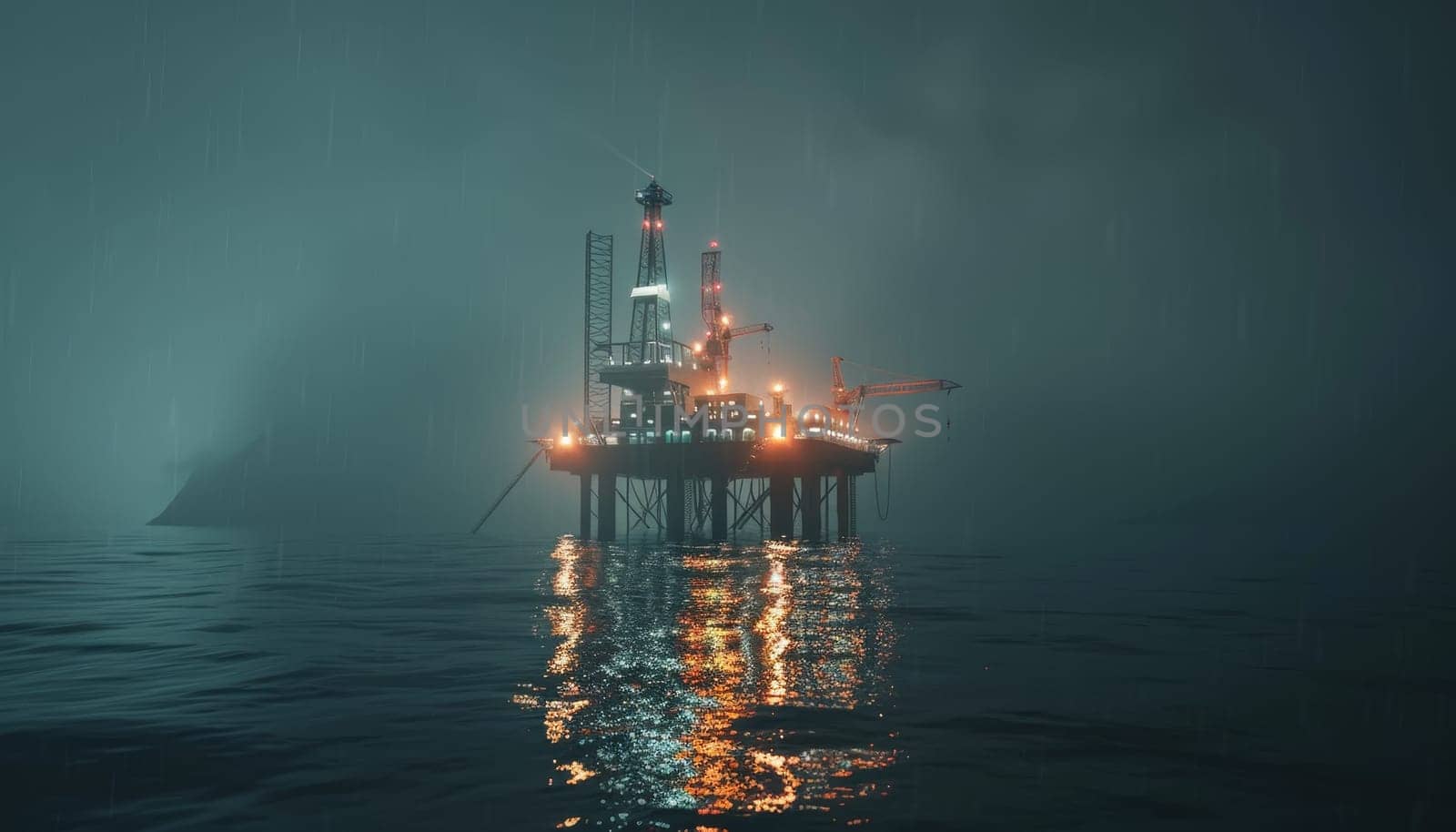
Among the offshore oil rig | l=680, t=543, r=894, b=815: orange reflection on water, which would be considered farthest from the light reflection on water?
the offshore oil rig

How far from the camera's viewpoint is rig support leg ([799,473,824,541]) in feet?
247

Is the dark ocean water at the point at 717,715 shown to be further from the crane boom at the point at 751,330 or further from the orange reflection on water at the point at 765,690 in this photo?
the crane boom at the point at 751,330

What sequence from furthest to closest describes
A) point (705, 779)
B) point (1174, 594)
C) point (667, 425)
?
point (667, 425)
point (1174, 594)
point (705, 779)

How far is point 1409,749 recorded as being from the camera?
1070 centimetres

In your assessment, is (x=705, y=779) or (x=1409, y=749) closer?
(x=705, y=779)

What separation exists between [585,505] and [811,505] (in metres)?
26.6

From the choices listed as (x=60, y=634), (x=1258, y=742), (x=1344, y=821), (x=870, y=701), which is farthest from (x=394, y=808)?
(x=60, y=634)

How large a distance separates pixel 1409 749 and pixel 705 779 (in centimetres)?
956

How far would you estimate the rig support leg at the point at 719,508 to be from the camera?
255 feet

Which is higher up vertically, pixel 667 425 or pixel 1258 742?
pixel 667 425

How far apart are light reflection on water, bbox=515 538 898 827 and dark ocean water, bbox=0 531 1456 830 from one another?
0.25 ft

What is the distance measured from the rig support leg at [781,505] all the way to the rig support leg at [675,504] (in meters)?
8.50

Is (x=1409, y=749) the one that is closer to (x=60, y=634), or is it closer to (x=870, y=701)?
(x=870, y=701)

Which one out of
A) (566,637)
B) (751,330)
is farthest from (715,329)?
(566,637)
